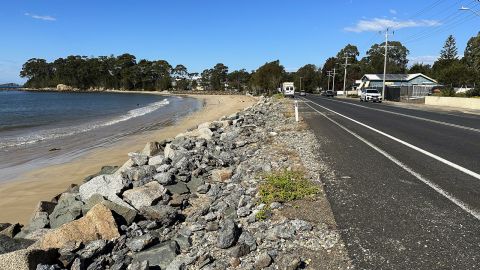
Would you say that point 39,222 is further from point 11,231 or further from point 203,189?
point 203,189

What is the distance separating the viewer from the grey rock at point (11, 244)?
5777 millimetres

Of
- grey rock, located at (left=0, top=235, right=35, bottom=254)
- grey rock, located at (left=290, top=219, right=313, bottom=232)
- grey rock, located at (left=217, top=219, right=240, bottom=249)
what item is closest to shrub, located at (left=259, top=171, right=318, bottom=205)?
grey rock, located at (left=290, top=219, right=313, bottom=232)

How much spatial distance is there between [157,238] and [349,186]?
3367mm

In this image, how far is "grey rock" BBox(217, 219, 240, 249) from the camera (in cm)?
491

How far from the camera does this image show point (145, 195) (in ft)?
23.9

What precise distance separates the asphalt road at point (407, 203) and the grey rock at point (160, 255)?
2067mm

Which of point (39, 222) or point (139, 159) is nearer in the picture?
point (39, 222)

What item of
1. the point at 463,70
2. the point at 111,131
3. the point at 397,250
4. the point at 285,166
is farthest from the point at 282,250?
the point at 463,70

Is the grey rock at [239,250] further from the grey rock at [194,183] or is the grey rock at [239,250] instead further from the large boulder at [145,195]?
the grey rock at [194,183]

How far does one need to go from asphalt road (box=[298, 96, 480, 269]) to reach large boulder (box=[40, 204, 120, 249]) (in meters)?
3.16

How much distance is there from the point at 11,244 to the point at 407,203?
→ 5.77m

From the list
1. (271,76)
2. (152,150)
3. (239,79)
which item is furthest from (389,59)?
(152,150)

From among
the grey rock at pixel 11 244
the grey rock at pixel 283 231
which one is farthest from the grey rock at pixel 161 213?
the grey rock at pixel 283 231

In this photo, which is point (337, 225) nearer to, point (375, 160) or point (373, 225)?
point (373, 225)
